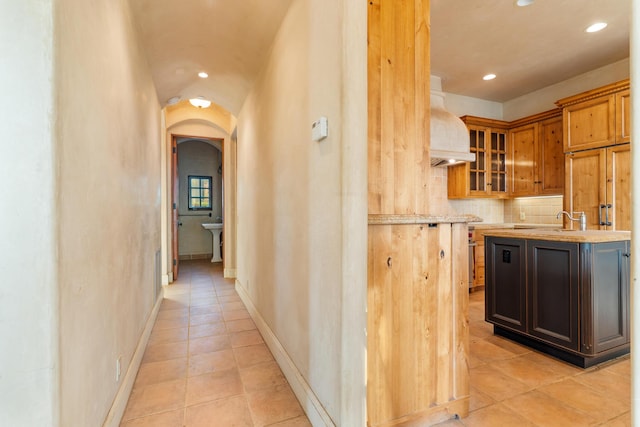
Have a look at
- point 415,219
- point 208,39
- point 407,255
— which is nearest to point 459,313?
point 407,255

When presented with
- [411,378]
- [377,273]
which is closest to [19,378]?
[377,273]

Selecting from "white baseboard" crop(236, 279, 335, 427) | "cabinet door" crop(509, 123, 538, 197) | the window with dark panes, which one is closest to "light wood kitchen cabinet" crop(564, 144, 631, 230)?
"cabinet door" crop(509, 123, 538, 197)

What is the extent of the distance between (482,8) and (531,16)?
0.55 m

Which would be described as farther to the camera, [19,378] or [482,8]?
[482,8]

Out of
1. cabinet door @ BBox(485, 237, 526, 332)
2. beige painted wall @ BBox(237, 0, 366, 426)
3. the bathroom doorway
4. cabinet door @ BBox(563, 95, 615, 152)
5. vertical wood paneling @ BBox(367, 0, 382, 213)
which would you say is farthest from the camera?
the bathroom doorway

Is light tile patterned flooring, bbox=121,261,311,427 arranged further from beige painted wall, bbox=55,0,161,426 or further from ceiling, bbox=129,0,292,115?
ceiling, bbox=129,0,292,115

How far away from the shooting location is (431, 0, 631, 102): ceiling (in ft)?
9.30

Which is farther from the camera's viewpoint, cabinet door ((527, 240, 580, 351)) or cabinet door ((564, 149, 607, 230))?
cabinet door ((564, 149, 607, 230))

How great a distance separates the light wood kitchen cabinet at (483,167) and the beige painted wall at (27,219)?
4.64 meters

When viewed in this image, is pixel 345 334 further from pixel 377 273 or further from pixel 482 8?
pixel 482 8

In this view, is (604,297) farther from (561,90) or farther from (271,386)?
(561,90)

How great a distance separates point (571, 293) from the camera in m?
2.31

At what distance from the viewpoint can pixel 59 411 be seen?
38.8 inches

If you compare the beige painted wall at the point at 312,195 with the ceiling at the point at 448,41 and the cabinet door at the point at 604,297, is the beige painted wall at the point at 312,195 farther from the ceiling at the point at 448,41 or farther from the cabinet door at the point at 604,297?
the cabinet door at the point at 604,297
